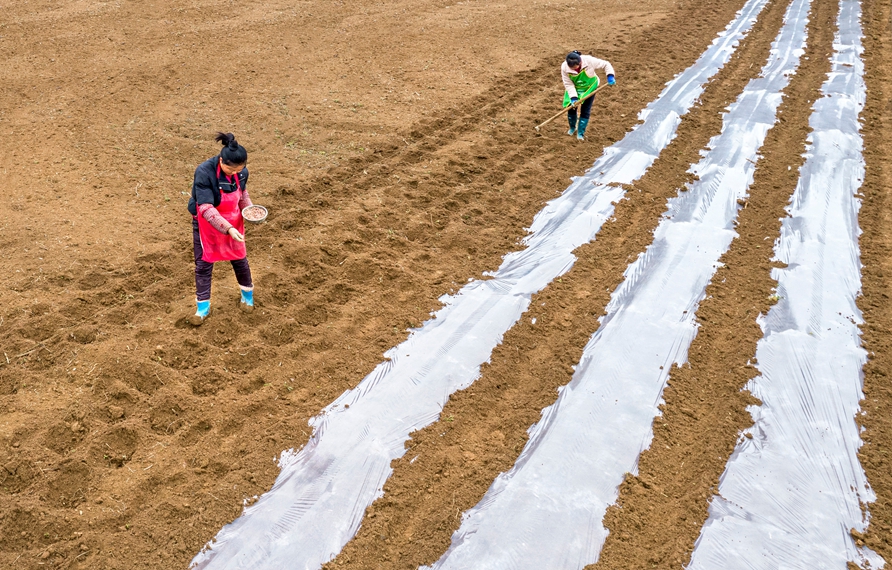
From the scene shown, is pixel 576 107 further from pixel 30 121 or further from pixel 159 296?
pixel 30 121

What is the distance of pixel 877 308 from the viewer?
5.76 metres

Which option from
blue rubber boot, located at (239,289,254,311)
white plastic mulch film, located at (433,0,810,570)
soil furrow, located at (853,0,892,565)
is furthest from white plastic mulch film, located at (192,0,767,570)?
soil furrow, located at (853,0,892,565)

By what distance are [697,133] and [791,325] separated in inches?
183

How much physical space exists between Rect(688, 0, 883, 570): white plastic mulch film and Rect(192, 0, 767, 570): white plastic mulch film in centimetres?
205

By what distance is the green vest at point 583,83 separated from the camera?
8.70 m

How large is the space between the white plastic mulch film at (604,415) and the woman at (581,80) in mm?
2044

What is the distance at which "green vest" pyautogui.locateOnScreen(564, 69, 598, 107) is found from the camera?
28.6 feet

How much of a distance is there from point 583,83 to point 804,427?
19.3 feet

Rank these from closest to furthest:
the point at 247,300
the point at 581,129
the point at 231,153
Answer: the point at 231,153
the point at 247,300
the point at 581,129

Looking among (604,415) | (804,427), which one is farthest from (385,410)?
(804,427)

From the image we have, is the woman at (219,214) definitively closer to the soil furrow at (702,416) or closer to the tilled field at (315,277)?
the tilled field at (315,277)

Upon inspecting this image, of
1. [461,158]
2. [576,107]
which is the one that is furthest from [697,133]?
[461,158]

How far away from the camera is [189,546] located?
3.71 meters

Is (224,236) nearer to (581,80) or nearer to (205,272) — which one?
(205,272)
